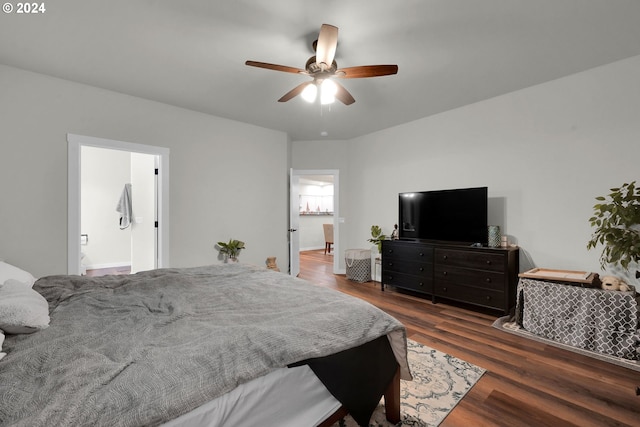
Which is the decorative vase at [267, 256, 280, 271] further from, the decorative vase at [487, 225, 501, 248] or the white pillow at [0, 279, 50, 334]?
the white pillow at [0, 279, 50, 334]

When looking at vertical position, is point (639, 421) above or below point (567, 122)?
below

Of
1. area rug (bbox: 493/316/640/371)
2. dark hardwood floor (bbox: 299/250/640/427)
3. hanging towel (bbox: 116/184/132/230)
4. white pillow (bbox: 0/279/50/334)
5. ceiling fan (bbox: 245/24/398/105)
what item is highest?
ceiling fan (bbox: 245/24/398/105)

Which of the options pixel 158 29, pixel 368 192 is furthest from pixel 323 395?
pixel 368 192

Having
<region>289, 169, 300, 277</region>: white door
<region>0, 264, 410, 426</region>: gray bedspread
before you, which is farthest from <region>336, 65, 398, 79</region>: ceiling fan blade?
<region>289, 169, 300, 277</region>: white door

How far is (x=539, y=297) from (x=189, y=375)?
317cm

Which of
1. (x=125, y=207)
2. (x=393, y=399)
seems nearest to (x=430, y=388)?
(x=393, y=399)

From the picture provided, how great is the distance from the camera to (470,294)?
3.40 meters

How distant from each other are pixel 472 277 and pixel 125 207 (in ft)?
22.1

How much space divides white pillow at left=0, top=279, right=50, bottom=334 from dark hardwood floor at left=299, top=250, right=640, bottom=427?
2.17 metres

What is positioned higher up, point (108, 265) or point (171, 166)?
point (171, 166)

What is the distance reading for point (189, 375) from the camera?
39.2 inches

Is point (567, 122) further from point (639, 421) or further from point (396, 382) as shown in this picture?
point (396, 382)

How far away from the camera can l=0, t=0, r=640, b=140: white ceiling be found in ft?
6.62

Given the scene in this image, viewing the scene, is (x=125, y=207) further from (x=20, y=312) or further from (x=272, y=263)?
(x=20, y=312)
